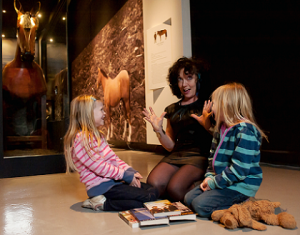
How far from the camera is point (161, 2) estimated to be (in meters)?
5.02

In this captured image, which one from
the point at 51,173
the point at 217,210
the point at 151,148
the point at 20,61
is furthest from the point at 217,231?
the point at 151,148

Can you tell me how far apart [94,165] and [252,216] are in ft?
3.83

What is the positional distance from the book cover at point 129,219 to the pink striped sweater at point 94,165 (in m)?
0.31

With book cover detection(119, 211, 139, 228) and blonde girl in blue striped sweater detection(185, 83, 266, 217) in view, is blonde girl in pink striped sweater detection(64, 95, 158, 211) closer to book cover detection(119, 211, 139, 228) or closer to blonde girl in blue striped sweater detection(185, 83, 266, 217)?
book cover detection(119, 211, 139, 228)

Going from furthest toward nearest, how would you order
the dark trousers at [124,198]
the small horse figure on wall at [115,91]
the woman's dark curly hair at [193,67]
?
1. the small horse figure on wall at [115,91]
2. the woman's dark curly hair at [193,67]
3. the dark trousers at [124,198]

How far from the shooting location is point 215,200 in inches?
72.1

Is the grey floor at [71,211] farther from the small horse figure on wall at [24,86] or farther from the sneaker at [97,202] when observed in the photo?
the small horse figure on wall at [24,86]

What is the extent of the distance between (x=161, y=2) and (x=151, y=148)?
10.4 feet

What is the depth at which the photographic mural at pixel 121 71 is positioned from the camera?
6.09 metres

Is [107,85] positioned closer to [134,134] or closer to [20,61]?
[134,134]

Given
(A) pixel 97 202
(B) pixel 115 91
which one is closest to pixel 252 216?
(A) pixel 97 202

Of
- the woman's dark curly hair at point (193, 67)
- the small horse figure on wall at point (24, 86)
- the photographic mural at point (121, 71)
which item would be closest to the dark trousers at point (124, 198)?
the woman's dark curly hair at point (193, 67)

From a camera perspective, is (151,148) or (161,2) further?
(151,148)

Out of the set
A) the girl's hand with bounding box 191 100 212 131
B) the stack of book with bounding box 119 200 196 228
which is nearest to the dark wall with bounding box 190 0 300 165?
the girl's hand with bounding box 191 100 212 131
